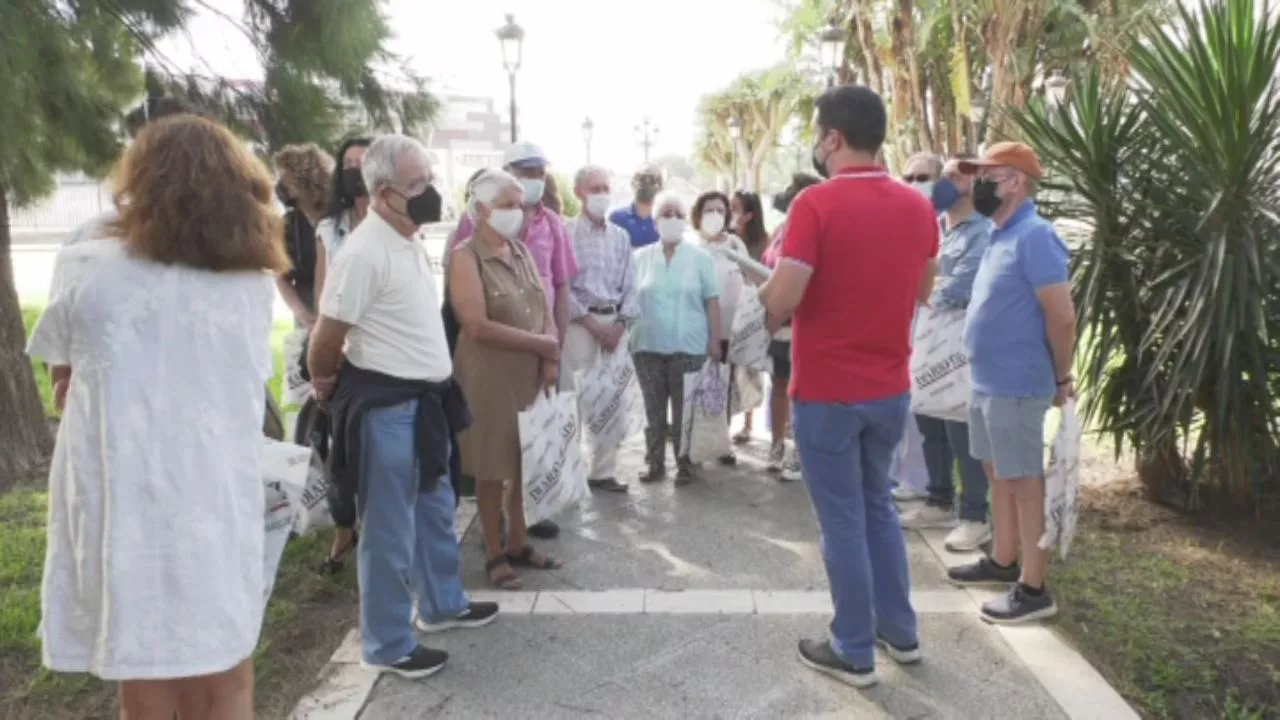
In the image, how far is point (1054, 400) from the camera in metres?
3.68

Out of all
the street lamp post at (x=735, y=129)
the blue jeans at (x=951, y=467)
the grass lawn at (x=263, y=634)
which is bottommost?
the grass lawn at (x=263, y=634)

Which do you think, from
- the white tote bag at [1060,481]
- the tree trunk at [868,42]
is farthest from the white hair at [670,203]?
the tree trunk at [868,42]

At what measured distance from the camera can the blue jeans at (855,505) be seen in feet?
10.3

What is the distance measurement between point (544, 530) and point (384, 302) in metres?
1.98

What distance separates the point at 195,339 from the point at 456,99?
10.4 ft

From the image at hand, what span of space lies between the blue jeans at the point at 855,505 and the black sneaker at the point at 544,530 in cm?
179

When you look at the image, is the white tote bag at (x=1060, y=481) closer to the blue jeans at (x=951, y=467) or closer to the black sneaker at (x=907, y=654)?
the black sneaker at (x=907, y=654)

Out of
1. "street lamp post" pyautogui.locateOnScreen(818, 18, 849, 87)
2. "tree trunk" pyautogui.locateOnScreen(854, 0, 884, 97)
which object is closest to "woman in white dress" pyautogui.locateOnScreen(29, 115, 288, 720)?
"street lamp post" pyautogui.locateOnScreen(818, 18, 849, 87)

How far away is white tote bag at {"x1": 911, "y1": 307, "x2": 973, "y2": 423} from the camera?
14.8ft

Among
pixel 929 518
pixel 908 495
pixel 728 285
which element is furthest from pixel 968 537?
pixel 728 285

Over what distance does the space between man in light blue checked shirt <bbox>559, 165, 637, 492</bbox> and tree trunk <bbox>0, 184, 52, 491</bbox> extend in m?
3.19

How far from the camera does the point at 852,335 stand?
10.1 ft

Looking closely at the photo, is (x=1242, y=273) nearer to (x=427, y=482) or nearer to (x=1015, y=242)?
(x=1015, y=242)

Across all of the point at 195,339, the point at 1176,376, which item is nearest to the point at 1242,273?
the point at 1176,376
